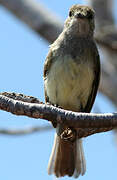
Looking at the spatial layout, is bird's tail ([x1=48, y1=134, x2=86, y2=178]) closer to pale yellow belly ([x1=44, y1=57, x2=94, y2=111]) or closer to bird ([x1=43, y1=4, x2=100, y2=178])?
bird ([x1=43, y1=4, x2=100, y2=178])

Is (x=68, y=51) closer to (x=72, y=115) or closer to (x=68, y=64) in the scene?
(x=68, y=64)

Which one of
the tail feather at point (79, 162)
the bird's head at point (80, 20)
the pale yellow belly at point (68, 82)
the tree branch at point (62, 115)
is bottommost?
the tree branch at point (62, 115)

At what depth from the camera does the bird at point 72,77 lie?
20.2ft

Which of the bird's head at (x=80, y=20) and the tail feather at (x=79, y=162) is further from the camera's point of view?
the bird's head at (x=80, y=20)

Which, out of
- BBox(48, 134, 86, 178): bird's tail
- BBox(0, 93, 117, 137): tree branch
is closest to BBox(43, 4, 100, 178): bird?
BBox(48, 134, 86, 178): bird's tail

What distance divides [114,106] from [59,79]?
4.88 metres

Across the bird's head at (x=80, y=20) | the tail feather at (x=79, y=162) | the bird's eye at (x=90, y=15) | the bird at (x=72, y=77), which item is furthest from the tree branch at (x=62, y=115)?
the bird's eye at (x=90, y=15)

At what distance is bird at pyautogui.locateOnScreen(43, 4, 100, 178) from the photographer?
614cm

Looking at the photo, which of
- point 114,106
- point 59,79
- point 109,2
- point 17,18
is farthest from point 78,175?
point 109,2

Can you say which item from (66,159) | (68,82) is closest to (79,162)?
(66,159)

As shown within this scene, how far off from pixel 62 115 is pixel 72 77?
58.2 inches

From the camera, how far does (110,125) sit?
15.4 ft

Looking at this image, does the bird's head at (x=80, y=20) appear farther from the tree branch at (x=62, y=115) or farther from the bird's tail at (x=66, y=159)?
the tree branch at (x=62, y=115)

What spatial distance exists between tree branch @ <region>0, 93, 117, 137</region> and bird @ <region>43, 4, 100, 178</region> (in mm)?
1406
